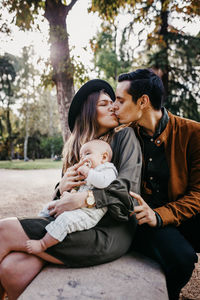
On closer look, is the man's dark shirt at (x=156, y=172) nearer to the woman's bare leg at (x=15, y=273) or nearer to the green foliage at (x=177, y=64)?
the woman's bare leg at (x=15, y=273)

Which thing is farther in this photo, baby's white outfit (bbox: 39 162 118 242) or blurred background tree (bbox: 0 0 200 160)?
blurred background tree (bbox: 0 0 200 160)

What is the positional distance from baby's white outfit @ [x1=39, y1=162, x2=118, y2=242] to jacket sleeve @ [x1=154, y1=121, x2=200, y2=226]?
21.4 inches

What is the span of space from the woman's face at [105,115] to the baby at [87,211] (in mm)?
445

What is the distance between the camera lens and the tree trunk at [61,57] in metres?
4.58

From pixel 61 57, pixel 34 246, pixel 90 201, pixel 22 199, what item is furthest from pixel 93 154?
pixel 22 199

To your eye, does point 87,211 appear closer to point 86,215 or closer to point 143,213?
point 86,215

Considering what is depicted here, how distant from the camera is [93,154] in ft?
6.99

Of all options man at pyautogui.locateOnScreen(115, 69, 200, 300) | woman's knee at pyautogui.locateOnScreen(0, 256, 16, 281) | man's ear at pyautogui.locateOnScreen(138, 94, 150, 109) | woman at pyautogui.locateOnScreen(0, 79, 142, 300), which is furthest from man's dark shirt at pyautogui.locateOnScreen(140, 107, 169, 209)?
woman's knee at pyautogui.locateOnScreen(0, 256, 16, 281)

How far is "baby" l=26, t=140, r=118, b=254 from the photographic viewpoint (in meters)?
1.77

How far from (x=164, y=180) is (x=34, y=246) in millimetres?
1383

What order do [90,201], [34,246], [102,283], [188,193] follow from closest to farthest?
[102,283], [34,246], [90,201], [188,193]

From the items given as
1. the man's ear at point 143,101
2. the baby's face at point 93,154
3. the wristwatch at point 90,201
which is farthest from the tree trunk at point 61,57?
the wristwatch at point 90,201

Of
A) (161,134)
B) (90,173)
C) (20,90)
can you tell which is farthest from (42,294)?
(20,90)

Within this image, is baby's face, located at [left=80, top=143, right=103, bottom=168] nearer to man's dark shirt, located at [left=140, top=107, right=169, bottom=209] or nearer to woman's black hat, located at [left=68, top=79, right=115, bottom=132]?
man's dark shirt, located at [left=140, top=107, right=169, bottom=209]
